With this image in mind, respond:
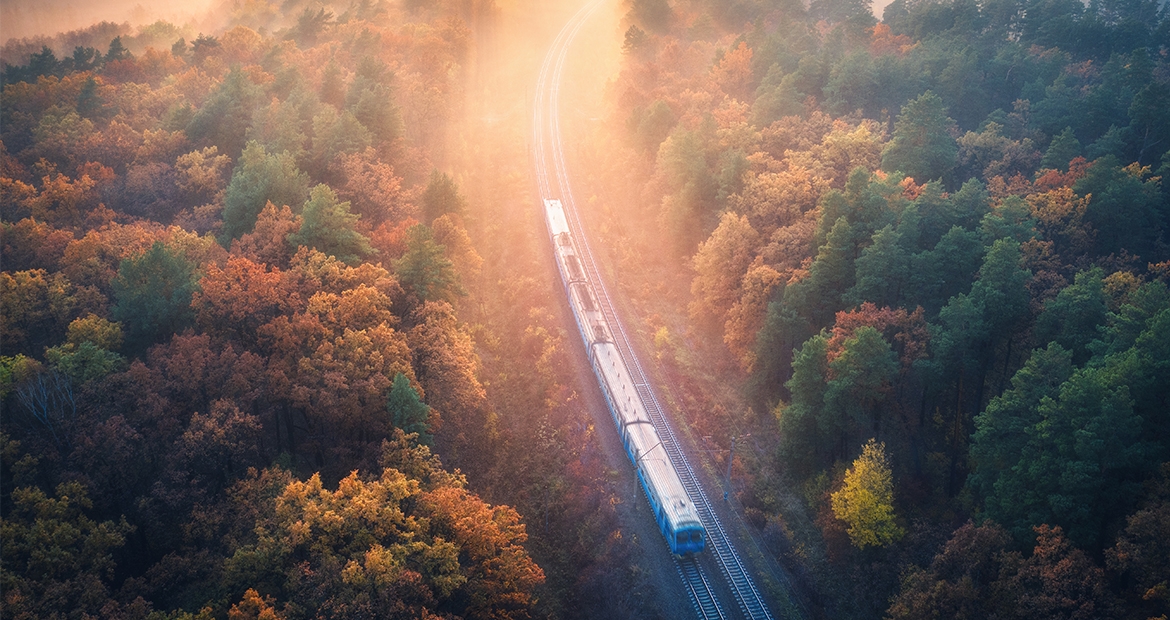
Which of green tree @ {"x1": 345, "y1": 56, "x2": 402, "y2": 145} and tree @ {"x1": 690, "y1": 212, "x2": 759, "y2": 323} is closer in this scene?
tree @ {"x1": 690, "y1": 212, "x2": 759, "y2": 323}

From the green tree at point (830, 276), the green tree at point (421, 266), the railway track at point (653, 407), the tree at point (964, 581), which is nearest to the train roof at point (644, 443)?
the railway track at point (653, 407)

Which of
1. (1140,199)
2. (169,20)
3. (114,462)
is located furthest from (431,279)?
Result: (169,20)

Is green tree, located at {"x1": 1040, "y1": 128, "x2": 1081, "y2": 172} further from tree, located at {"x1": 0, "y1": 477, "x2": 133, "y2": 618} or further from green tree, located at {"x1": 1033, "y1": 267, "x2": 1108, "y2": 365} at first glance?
tree, located at {"x1": 0, "y1": 477, "x2": 133, "y2": 618}

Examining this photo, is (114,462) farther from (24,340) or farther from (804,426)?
(804,426)

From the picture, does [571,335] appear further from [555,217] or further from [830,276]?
[830,276]

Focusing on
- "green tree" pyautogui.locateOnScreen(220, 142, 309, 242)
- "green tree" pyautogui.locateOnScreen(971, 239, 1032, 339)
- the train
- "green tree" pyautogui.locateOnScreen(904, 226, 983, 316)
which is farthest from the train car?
"green tree" pyautogui.locateOnScreen(220, 142, 309, 242)

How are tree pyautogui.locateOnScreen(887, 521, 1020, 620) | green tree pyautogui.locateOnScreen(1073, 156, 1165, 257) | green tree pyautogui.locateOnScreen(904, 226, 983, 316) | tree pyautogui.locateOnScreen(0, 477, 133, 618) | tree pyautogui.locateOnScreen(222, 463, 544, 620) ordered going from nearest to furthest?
tree pyautogui.locateOnScreen(0, 477, 133, 618), tree pyautogui.locateOnScreen(222, 463, 544, 620), tree pyautogui.locateOnScreen(887, 521, 1020, 620), green tree pyautogui.locateOnScreen(904, 226, 983, 316), green tree pyautogui.locateOnScreen(1073, 156, 1165, 257)

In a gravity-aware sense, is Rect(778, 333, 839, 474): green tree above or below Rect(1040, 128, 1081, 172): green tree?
below
